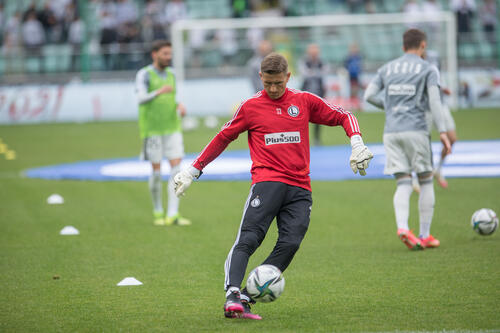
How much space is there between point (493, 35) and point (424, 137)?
22.1 metres

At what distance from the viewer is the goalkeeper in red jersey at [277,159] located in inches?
223

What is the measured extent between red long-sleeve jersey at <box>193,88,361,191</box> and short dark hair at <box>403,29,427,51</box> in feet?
9.02

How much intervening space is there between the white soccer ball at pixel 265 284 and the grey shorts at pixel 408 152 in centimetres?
317

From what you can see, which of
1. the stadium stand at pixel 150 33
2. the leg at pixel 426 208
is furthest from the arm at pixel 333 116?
the stadium stand at pixel 150 33

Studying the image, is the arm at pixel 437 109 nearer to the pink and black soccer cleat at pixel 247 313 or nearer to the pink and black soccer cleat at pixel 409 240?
the pink and black soccer cleat at pixel 409 240

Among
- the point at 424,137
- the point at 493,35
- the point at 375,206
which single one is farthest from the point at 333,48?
the point at 424,137

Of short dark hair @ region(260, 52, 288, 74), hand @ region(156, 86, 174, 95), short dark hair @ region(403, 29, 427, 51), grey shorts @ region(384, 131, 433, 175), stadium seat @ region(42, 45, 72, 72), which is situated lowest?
stadium seat @ region(42, 45, 72, 72)

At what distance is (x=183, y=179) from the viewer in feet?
19.0

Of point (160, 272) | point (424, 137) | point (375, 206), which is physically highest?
point (424, 137)

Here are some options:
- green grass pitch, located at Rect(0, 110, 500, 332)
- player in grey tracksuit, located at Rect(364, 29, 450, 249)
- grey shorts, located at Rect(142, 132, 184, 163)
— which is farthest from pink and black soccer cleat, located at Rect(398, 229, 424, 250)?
grey shorts, located at Rect(142, 132, 184, 163)

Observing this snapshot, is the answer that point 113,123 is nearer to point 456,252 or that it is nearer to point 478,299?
point 456,252

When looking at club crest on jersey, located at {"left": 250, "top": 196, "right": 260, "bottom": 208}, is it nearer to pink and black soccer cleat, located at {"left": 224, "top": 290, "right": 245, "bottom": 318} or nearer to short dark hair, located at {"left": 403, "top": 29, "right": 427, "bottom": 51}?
pink and black soccer cleat, located at {"left": 224, "top": 290, "right": 245, "bottom": 318}

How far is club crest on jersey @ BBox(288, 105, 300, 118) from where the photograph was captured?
5.82 m

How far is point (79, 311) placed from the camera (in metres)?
5.98
